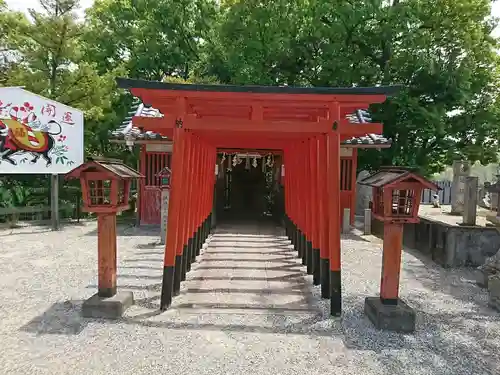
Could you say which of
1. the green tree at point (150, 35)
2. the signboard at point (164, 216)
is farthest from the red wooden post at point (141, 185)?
the green tree at point (150, 35)

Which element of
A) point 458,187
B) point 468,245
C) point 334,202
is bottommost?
point 468,245

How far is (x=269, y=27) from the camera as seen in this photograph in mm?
16594

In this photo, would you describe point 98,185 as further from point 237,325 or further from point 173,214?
point 237,325

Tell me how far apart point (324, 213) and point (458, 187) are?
8.90m

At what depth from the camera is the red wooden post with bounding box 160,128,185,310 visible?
4.84 meters

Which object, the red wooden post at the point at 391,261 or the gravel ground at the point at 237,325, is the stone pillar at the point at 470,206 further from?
the red wooden post at the point at 391,261

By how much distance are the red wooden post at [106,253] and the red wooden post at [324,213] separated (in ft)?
9.10

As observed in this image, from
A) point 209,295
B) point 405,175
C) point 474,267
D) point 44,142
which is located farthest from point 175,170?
point 44,142

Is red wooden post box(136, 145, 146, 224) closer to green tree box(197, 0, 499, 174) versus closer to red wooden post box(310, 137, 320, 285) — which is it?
green tree box(197, 0, 499, 174)

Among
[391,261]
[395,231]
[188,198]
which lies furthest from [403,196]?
[188,198]

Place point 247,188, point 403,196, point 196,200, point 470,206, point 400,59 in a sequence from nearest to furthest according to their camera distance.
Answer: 1. point 403,196
2. point 196,200
3. point 470,206
4. point 400,59
5. point 247,188

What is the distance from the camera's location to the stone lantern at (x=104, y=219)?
15.6ft

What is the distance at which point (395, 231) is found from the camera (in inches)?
184

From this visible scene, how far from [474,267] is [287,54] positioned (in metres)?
11.5
